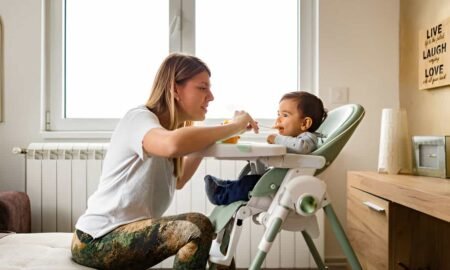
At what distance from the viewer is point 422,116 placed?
2.05m

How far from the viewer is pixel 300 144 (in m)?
1.31

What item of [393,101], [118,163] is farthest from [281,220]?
[393,101]

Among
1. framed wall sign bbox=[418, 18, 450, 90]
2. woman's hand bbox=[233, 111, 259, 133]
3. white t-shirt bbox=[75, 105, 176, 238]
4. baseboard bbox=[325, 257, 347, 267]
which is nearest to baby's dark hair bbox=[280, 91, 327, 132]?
woman's hand bbox=[233, 111, 259, 133]

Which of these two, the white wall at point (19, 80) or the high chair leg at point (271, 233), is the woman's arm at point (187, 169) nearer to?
the high chair leg at point (271, 233)

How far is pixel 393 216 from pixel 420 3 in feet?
3.73

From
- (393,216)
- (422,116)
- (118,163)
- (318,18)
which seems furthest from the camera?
(318,18)

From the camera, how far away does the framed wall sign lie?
1829mm

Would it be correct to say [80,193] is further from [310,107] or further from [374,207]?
[374,207]

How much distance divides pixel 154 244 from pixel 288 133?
0.60m

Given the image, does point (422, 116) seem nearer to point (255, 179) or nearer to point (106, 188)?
point (255, 179)

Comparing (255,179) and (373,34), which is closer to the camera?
(255,179)

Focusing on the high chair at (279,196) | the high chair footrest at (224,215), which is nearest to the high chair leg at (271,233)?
the high chair at (279,196)

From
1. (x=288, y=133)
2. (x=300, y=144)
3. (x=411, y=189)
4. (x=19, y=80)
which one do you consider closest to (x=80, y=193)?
(x=19, y=80)

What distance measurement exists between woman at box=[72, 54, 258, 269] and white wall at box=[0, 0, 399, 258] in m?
1.11
